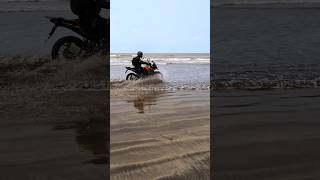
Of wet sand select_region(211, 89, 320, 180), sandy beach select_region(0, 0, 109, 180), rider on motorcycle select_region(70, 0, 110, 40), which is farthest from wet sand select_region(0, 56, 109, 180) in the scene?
wet sand select_region(211, 89, 320, 180)

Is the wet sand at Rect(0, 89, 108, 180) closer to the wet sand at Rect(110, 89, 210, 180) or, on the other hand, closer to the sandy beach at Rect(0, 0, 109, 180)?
the sandy beach at Rect(0, 0, 109, 180)

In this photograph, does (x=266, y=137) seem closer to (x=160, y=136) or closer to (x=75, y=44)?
(x=160, y=136)

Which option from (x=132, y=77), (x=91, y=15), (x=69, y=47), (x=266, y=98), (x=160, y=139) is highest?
(x=91, y=15)

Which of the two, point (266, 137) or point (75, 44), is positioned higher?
Answer: point (75, 44)

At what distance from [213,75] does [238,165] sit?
5.70 metres

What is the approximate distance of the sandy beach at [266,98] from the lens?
9.50 ft

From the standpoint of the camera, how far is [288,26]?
521 inches

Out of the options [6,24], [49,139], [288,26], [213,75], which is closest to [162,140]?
[49,139]

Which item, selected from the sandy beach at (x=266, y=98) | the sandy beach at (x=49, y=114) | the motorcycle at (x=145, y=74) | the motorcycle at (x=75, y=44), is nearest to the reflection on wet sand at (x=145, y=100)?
the sandy beach at (x=49, y=114)

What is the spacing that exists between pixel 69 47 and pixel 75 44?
12cm

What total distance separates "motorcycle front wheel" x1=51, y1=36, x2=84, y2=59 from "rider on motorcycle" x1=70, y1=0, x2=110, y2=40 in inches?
9.2

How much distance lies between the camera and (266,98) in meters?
5.57

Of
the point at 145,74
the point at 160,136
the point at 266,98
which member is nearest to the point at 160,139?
the point at 160,136

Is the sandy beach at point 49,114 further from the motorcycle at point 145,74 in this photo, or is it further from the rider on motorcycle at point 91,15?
the motorcycle at point 145,74
